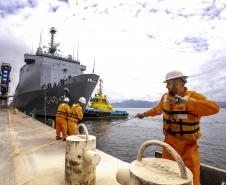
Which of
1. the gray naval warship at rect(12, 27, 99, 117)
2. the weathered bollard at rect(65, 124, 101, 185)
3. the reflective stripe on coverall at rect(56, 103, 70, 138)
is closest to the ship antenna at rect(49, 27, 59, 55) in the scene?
the gray naval warship at rect(12, 27, 99, 117)

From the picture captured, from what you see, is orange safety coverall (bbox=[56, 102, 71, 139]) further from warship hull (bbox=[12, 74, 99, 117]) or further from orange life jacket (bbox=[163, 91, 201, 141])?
warship hull (bbox=[12, 74, 99, 117])

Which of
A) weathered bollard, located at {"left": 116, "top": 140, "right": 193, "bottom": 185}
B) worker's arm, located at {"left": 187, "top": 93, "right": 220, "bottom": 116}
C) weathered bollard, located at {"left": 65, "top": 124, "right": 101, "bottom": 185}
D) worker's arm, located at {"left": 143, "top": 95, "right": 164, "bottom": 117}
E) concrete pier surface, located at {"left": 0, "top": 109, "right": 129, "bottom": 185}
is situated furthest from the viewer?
concrete pier surface, located at {"left": 0, "top": 109, "right": 129, "bottom": 185}

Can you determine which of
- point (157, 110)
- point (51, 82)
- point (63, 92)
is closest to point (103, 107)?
point (51, 82)

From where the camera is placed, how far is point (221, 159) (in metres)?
12.8

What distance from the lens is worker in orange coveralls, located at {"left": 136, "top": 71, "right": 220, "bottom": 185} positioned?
2523 mm

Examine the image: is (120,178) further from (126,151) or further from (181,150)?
(126,151)

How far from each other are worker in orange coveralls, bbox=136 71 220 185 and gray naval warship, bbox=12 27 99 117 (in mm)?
19507

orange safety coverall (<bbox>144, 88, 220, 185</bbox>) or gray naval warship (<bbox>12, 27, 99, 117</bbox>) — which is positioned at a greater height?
gray naval warship (<bbox>12, 27, 99, 117</bbox>)

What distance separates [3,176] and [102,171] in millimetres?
1977

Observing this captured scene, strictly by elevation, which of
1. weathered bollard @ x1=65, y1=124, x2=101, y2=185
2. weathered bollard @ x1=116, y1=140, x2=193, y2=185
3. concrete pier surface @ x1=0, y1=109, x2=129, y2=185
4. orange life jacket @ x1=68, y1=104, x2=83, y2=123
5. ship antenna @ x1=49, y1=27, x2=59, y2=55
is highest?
ship antenna @ x1=49, y1=27, x2=59, y2=55

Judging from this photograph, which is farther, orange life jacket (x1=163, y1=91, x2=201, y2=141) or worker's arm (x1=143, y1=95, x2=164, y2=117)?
worker's arm (x1=143, y1=95, x2=164, y2=117)

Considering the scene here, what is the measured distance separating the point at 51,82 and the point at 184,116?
26.1 m

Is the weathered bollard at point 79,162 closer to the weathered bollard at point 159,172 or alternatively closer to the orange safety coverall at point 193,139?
the orange safety coverall at point 193,139

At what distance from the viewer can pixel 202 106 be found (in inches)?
97.7
